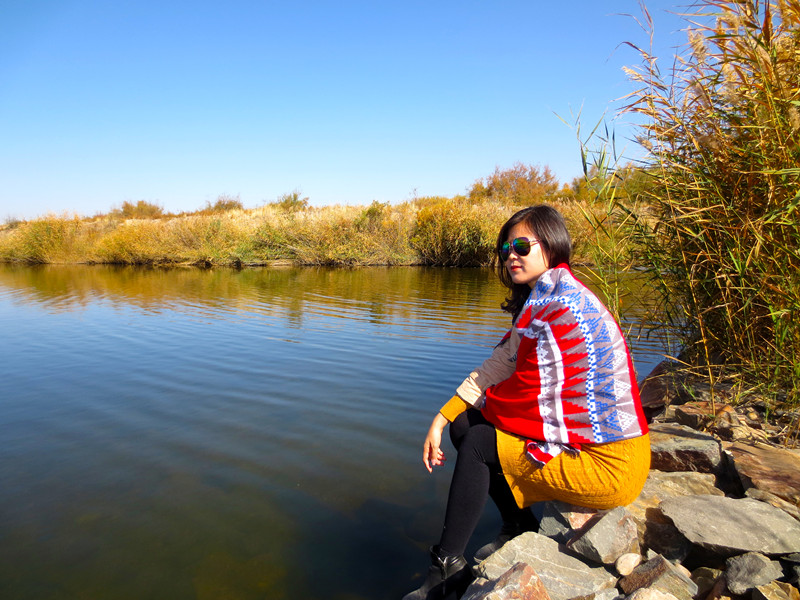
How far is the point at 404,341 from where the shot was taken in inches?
284

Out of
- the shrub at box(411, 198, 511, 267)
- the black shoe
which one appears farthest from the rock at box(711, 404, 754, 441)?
the shrub at box(411, 198, 511, 267)

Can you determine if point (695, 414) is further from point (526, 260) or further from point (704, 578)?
point (526, 260)

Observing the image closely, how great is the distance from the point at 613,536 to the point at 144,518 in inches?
95.3

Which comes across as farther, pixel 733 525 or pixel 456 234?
pixel 456 234

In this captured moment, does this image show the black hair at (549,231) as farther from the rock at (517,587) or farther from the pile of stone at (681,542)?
the rock at (517,587)

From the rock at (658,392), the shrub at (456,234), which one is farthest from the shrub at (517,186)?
the rock at (658,392)

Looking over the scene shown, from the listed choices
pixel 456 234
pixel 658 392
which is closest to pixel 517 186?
pixel 456 234

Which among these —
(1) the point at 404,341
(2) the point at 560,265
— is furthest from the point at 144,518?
(1) the point at 404,341

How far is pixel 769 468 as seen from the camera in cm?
235

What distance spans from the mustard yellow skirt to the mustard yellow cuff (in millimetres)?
214

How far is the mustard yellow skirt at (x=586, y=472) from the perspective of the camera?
1891mm

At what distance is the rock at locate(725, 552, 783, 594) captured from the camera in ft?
5.52

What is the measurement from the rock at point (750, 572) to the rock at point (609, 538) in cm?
31

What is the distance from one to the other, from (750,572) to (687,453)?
0.95m
